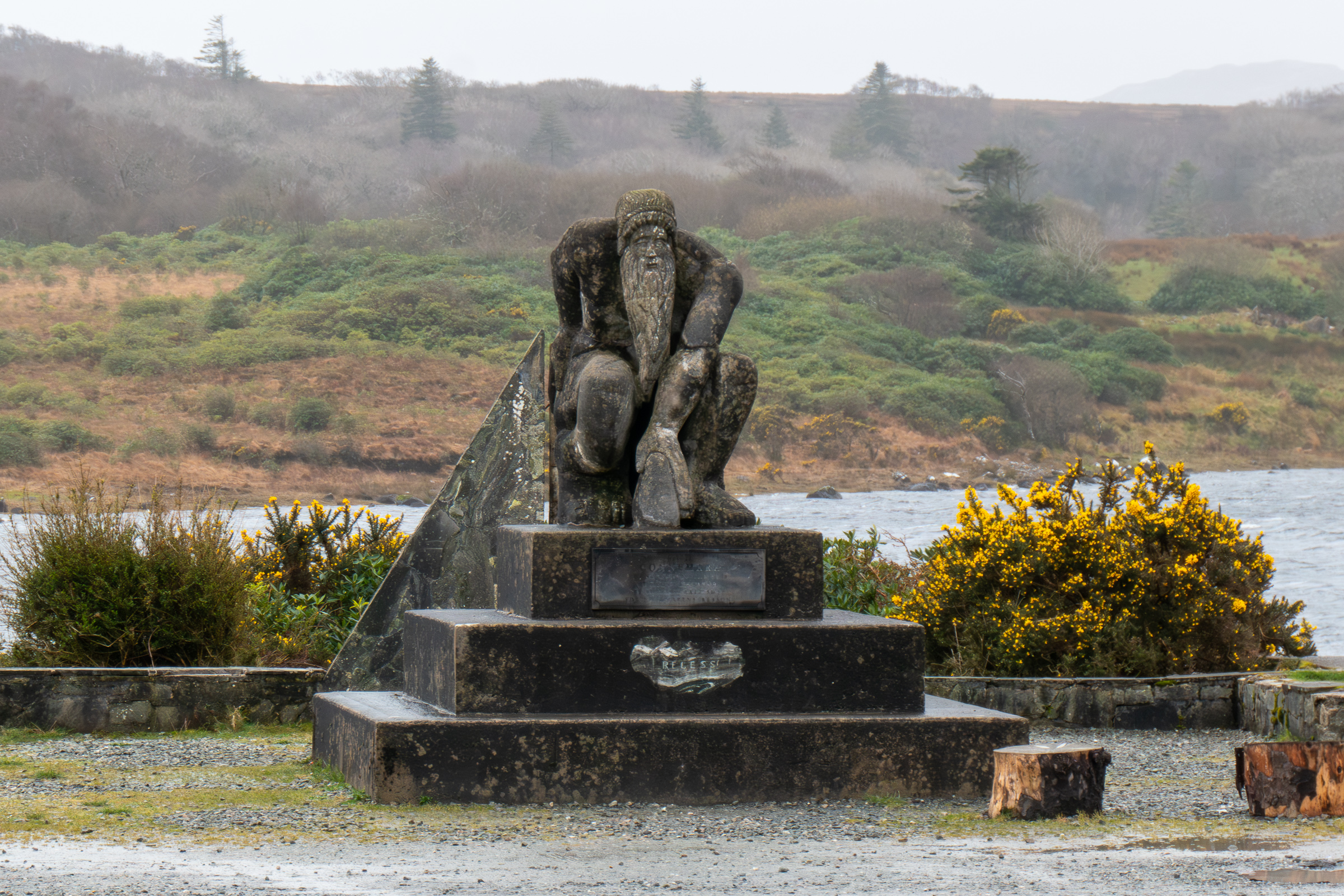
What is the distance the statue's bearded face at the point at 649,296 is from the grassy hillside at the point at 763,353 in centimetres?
3270

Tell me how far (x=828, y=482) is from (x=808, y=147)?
47535 mm

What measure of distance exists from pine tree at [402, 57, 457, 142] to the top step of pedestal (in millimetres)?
76216

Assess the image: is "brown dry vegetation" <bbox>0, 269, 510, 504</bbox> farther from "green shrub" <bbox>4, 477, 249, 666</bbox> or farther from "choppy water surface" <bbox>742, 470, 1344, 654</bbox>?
"green shrub" <bbox>4, 477, 249, 666</bbox>

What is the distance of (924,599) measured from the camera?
8.73 meters

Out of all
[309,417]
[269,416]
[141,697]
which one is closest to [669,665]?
[141,697]

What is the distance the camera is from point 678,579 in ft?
18.0

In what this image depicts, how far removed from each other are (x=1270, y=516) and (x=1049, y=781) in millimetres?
28499

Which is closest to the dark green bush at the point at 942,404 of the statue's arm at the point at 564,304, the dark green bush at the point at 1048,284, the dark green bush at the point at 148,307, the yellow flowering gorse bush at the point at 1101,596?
the dark green bush at the point at 1048,284

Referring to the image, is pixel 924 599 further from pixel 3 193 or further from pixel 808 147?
pixel 808 147

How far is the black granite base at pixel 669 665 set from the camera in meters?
5.25

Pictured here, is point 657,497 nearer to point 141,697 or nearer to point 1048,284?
point 141,697

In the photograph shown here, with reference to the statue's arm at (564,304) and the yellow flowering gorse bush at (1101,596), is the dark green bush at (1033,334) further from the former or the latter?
the statue's arm at (564,304)

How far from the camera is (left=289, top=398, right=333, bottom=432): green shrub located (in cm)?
4150

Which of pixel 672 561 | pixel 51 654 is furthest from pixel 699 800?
pixel 51 654
